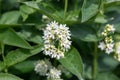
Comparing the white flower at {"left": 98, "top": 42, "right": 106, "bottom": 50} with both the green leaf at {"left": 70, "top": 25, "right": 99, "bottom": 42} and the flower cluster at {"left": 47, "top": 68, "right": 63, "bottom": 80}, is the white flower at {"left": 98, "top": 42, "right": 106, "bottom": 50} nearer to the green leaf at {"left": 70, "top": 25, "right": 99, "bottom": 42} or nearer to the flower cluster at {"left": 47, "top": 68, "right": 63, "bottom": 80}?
the green leaf at {"left": 70, "top": 25, "right": 99, "bottom": 42}

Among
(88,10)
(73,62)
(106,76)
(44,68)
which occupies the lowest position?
(106,76)

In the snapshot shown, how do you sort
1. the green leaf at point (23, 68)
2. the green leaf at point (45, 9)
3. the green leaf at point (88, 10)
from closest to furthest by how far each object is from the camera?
the green leaf at point (88, 10) < the green leaf at point (45, 9) < the green leaf at point (23, 68)

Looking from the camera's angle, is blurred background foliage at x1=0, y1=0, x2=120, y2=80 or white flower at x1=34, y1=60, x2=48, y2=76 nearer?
blurred background foliage at x1=0, y1=0, x2=120, y2=80

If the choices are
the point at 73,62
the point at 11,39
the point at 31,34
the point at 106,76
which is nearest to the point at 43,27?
the point at 31,34

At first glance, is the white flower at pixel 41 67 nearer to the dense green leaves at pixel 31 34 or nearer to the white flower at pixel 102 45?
the dense green leaves at pixel 31 34

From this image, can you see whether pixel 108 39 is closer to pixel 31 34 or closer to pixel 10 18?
pixel 31 34

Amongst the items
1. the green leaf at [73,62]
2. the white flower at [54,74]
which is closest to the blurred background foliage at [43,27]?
the green leaf at [73,62]

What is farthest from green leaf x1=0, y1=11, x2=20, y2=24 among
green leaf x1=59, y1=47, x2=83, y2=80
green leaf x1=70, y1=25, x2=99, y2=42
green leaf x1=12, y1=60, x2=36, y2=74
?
green leaf x1=59, y1=47, x2=83, y2=80
